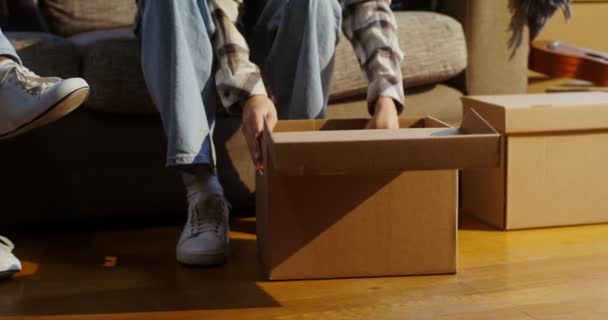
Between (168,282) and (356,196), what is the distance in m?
0.31

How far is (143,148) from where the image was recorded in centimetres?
160

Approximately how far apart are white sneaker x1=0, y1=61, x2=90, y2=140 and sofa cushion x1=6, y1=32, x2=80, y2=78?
19 cm

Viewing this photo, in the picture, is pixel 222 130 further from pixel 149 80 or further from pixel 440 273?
pixel 440 273

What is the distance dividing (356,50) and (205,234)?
1.31 feet

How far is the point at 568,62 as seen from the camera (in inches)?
85.0

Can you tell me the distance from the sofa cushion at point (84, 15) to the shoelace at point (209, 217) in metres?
0.72

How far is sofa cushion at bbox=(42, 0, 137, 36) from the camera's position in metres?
2.01

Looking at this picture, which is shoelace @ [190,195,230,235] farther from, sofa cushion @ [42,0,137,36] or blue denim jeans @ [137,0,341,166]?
sofa cushion @ [42,0,137,36]

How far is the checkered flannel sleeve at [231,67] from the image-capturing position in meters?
1.35

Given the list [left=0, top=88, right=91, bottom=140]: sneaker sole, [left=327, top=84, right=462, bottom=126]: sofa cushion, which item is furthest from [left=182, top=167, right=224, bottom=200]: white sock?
[left=327, top=84, right=462, bottom=126]: sofa cushion

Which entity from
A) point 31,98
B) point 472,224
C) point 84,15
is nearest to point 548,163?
point 472,224

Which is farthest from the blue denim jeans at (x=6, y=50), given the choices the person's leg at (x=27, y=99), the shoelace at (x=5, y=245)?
the shoelace at (x=5, y=245)

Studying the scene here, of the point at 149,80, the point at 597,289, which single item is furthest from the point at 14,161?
the point at 597,289

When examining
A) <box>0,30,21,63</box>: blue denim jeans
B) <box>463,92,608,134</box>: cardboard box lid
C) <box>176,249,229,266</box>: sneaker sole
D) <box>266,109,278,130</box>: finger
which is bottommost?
<box>176,249,229,266</box>: sneaker sole
